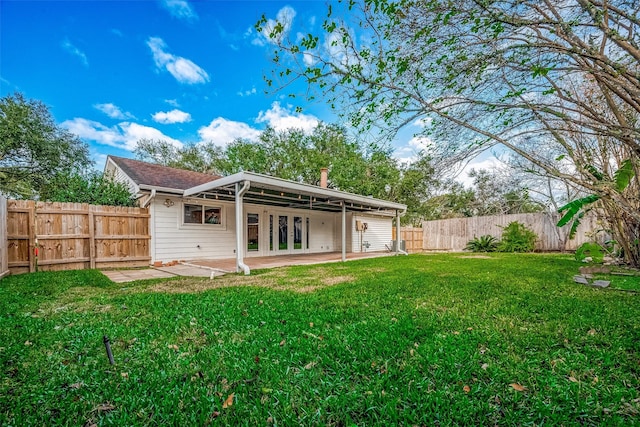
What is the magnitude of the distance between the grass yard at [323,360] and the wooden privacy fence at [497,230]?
37.3 ft

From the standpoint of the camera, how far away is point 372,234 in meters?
16.9

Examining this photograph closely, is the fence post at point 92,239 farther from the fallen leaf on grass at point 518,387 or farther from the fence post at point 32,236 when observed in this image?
the fallen leaf on grass at point 518,387

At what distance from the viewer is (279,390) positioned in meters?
1.89

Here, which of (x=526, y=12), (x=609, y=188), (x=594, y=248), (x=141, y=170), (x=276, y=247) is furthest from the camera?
(x=276, y=247)

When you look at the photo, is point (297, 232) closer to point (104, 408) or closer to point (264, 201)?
point (264, 201)

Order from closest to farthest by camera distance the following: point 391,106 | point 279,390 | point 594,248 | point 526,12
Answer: point 279,390
point 526,12
point 391,106
point 594,248

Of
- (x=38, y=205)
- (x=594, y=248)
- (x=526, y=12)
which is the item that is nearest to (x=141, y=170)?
(x=38, y=205)

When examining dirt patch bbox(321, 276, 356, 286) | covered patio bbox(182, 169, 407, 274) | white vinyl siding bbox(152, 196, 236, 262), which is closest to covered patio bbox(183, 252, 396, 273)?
covered patio bbox(182, 169, 407, 274)

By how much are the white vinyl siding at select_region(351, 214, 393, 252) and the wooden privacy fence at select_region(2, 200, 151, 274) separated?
33.0 feet

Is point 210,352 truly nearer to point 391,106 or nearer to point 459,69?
point 391,106

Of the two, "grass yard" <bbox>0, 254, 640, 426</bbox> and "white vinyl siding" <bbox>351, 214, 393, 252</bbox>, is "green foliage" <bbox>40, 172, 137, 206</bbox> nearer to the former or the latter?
"grass yard" <bbox>0, 254, 640, 426</bbox>

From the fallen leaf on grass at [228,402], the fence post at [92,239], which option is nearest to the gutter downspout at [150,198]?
the fence post at [92,239]

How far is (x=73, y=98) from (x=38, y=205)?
11.1 meters

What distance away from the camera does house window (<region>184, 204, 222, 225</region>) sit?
9798 mm
